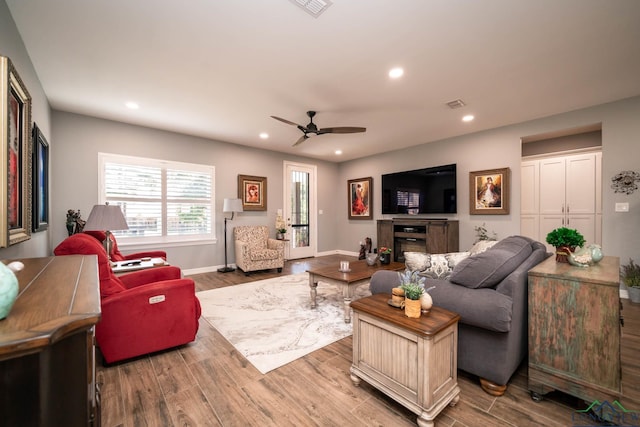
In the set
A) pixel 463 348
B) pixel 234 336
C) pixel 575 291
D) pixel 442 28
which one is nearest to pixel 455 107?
pixel 442 28

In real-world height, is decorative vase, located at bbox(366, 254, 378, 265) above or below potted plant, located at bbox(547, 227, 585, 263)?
below

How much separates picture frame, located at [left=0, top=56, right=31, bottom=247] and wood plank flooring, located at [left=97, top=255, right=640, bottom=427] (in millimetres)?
1214

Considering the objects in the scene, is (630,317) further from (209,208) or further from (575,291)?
(209,208)

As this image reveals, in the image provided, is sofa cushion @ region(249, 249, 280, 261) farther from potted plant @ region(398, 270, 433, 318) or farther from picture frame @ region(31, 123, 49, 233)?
potted plant @ region(398, 270, 433, 318)

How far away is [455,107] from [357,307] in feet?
11.3

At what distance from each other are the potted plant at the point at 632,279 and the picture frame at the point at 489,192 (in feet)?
5.18

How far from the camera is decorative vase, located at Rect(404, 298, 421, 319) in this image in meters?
1.57

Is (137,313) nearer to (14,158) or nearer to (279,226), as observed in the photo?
(14,158)

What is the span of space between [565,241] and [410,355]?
147cm

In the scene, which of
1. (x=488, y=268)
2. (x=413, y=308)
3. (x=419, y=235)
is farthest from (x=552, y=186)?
(x=413, y=308)

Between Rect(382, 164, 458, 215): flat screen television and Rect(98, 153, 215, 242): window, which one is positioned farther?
Rect(382, 164, 458, 215): flat screen television

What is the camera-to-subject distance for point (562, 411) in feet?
5.23

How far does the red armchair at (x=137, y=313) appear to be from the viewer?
201cm

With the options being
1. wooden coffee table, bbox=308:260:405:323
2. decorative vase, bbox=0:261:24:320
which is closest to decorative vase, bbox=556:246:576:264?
wooden coffee table, bbox=308:260:405:323
